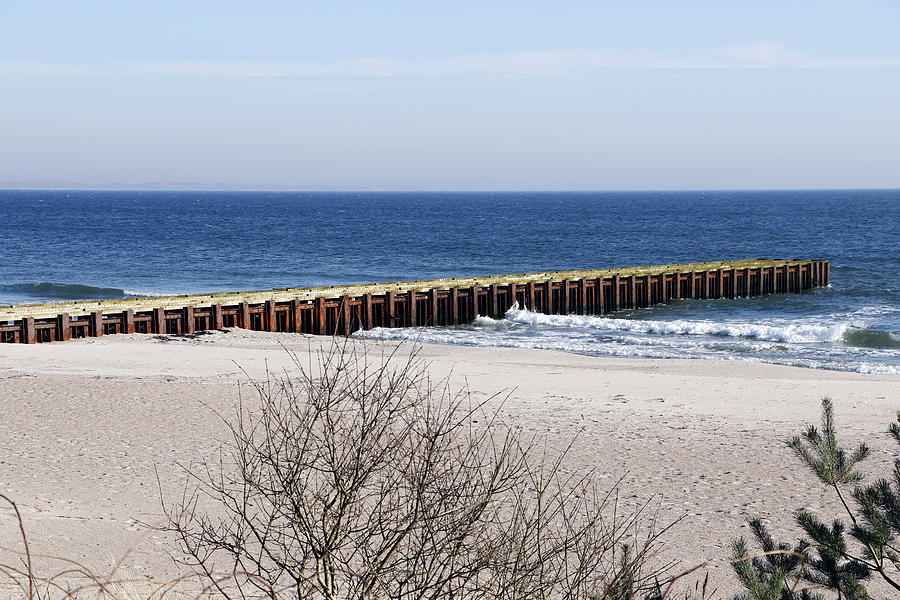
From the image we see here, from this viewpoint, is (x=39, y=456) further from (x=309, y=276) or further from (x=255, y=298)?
(x=309, y=276)

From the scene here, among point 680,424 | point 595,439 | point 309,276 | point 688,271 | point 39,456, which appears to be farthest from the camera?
point 309,276

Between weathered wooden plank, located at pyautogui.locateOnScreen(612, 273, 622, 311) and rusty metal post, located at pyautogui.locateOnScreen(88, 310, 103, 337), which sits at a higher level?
rusty metal post, located at pyautogui.locateOnScreen(88, 310, 103, 337)

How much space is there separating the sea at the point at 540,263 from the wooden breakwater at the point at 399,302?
775mm

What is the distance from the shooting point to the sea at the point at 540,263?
2905 centimetres

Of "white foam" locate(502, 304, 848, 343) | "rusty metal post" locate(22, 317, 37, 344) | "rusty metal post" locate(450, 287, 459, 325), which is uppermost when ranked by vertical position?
"rusty metal post" locate(22, 317, 37, 344)

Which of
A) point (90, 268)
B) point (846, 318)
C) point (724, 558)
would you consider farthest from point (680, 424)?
point (90, 268)

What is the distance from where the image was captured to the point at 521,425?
1446cm

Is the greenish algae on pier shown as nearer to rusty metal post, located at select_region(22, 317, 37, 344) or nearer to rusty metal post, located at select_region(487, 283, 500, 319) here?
rusty metal post, located at select_region(22, 317, 37, 344)

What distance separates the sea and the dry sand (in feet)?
11.9

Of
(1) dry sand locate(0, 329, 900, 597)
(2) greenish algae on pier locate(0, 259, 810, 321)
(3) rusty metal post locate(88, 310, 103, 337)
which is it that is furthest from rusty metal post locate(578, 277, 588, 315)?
(3) rusty metal post locate(88, 310, 103, 337)

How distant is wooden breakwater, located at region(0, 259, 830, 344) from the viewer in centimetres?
2494

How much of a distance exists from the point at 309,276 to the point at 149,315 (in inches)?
1179

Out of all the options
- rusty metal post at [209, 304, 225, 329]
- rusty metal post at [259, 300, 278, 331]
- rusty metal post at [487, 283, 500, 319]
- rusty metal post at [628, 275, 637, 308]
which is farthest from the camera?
rusty metal post at [628, 275, 637, 308]

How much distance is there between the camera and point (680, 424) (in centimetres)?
1523
